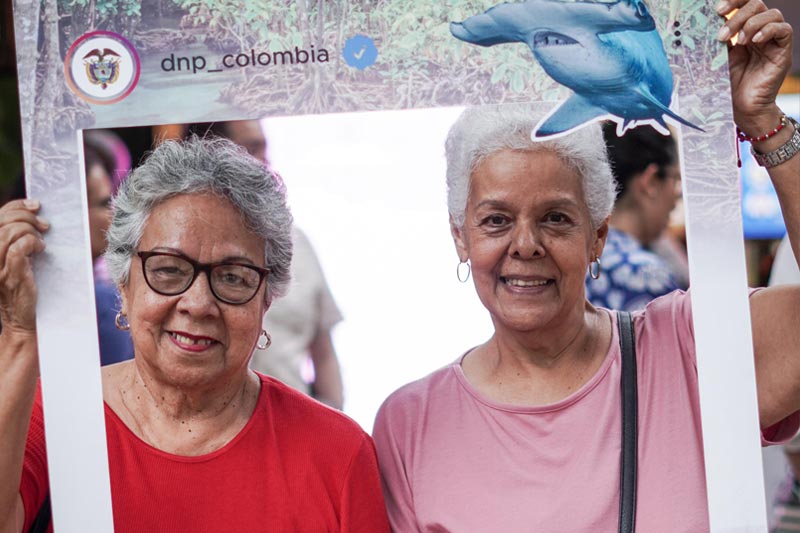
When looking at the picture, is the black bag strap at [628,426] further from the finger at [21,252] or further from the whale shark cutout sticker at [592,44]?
the finger at [21,252]

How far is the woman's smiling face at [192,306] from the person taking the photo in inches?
77.5

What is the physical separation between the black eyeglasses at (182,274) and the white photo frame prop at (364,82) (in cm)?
25

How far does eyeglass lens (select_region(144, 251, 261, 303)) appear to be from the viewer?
197 centimetres

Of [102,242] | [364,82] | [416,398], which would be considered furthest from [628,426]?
[102,242]

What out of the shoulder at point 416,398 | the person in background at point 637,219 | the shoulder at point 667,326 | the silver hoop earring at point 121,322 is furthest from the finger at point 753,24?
the silver hoop earring at point 121,322

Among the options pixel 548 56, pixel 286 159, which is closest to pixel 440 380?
pixel 286 159

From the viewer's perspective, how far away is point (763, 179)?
8305 mm

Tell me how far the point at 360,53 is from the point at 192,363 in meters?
0.75

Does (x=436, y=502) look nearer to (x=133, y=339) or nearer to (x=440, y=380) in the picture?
(x=440, y=380)

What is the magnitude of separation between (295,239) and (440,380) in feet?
1.49

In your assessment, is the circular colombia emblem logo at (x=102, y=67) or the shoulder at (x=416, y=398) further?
the shoulder at (x=416, y=398)

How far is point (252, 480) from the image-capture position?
2021 millimetres

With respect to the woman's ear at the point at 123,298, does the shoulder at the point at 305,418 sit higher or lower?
lower

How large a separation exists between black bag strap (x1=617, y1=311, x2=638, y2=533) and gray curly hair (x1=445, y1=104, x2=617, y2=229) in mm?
273
